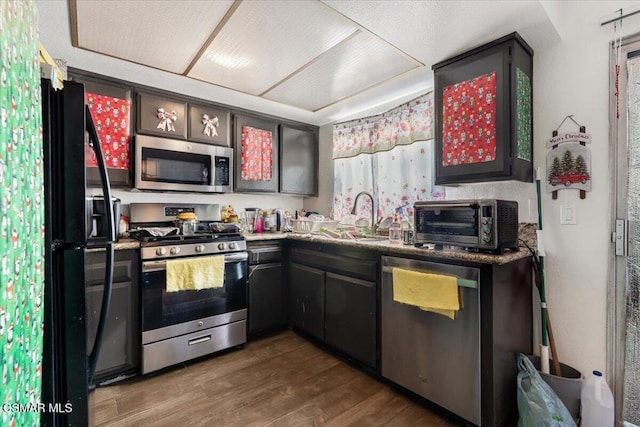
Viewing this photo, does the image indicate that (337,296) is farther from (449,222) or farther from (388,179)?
(388,179)

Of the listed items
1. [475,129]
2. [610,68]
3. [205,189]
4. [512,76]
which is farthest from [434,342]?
[205,189]

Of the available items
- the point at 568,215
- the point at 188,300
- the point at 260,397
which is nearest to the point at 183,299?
the point at 188,300

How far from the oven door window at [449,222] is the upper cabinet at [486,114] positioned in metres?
0.33

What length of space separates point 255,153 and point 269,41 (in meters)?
1.42

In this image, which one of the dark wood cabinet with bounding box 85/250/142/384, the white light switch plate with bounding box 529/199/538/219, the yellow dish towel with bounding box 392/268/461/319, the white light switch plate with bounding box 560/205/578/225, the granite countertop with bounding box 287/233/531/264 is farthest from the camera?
the dark wood cabinet with bounding box 85/250/142/384

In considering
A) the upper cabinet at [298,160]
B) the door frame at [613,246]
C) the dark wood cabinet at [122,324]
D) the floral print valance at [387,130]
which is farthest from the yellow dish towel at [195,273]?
the door frame at [613,246]

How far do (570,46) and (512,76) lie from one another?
0.45 m

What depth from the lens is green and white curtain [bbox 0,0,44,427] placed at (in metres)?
0.56

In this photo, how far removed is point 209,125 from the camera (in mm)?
2852

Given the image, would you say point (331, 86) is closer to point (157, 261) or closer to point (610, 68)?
point (610, 68)

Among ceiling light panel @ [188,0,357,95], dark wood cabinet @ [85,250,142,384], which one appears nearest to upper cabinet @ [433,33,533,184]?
ceiling light panel @ [188,0,357,95]

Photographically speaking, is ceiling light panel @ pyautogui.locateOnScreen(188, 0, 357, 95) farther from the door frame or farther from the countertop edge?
the door frame

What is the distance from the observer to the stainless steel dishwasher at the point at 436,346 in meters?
1.60

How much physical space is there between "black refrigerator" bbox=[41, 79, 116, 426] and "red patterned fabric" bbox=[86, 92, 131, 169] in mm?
1621
